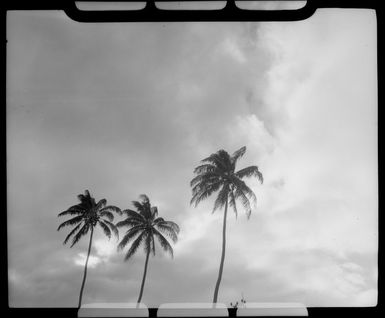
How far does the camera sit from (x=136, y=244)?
15.4m

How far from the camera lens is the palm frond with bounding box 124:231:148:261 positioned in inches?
574

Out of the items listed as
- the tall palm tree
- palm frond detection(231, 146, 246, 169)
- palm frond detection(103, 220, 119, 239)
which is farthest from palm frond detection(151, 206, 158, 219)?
palm frond detection(231, 146, 246, 169)

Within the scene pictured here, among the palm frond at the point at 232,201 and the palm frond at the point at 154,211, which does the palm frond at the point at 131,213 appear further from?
the palm frond at the point at 232,201

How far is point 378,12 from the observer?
3387mm

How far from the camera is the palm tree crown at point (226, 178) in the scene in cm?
1325

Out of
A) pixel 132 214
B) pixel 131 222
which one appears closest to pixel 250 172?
pixel 132 214

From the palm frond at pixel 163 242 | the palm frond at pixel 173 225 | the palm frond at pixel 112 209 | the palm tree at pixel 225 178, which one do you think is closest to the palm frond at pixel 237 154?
the palm tree at pixel 225 178

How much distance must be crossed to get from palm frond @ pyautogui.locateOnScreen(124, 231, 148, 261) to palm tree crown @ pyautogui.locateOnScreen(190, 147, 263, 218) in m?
3.89

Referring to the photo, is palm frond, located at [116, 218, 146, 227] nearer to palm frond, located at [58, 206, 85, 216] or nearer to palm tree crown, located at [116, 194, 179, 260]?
palm tree crown, located at [116, 194, 179, 260]

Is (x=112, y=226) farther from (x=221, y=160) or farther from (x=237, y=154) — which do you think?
(x=237, y=154)

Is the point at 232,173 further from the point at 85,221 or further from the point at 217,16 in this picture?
the point at 217,16
